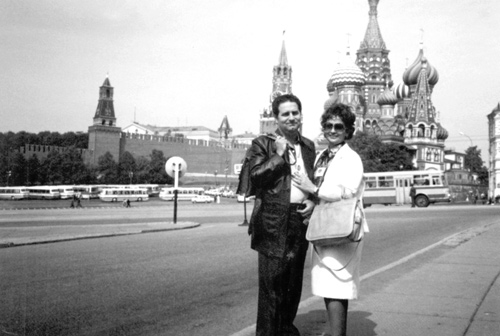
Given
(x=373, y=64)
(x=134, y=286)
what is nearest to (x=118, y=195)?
(x=373, y=64)

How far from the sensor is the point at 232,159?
5866 inches

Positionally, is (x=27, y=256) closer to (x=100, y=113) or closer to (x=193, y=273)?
(x=193, y=273)

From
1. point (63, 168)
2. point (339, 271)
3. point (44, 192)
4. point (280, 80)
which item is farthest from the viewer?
point (280, 80)

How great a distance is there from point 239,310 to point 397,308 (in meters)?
1.47

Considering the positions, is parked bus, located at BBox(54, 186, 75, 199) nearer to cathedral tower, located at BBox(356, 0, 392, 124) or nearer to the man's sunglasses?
cathedral tower, located at BBox(356, 0, 392, 124)

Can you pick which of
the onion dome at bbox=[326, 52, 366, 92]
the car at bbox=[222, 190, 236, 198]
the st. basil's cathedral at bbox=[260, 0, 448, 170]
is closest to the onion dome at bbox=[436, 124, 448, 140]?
the st. basil's cathedral at bbox=[260, 0, 448, 170]

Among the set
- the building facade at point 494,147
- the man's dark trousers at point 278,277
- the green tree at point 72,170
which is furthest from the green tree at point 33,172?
the man's dark trousers at point 278,277

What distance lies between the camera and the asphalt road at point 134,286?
5211mm

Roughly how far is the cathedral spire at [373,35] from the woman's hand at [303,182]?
108235mm

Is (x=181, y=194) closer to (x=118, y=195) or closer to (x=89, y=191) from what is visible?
(x=118, y=195)

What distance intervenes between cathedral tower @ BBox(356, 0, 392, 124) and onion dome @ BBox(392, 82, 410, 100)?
3682mm

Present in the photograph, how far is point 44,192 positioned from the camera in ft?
236

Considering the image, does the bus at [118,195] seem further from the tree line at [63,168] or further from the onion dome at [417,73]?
the onion dome at [417,73]

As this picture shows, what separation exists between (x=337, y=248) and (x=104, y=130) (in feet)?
401
